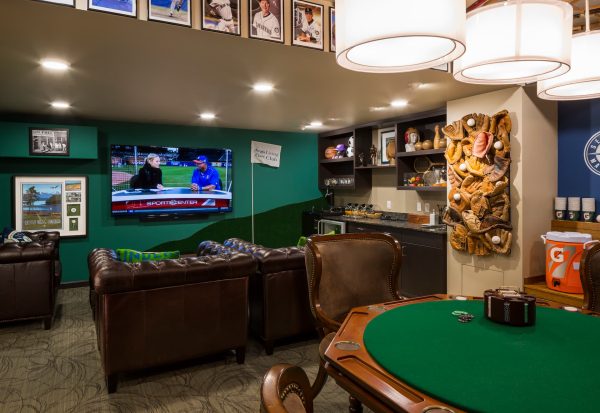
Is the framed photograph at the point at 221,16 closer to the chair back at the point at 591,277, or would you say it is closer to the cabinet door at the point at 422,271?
the chair back at the point at 591,277

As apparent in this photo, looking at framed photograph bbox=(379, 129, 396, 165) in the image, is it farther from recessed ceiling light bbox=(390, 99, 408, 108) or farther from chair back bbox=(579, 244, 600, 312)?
chair back bbox=(579, 244, 600, 312)

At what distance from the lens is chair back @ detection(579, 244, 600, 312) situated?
2053mm

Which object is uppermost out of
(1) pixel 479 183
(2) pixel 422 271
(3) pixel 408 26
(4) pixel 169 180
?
(3) pixel 408 26

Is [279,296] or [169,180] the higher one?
[169,180]

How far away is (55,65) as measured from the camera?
316cm

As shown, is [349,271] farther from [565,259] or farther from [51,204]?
[51,204]

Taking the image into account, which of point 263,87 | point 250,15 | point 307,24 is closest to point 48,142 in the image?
point 263,87

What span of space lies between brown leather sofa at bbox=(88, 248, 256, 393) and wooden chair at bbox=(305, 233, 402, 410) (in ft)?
2.51

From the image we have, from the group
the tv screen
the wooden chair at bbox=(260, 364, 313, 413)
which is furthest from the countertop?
the wooden chair at bbox=(260, 364, 313, 413)

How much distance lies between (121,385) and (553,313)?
2.57m

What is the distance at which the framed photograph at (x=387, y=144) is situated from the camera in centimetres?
579

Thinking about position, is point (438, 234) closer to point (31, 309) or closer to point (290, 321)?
point (290, 321)

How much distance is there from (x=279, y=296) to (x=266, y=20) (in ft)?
6.52

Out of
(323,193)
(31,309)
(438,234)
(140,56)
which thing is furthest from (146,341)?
(323,193)
